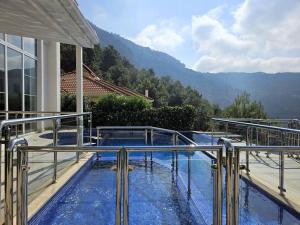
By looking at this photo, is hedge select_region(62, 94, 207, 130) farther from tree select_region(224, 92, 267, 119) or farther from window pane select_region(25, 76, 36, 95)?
tree select_region(224, 92, 267, 119)

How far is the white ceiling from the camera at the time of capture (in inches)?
245

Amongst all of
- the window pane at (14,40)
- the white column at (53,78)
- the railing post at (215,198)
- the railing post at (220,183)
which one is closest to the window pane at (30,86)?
the window pane at (14,40)

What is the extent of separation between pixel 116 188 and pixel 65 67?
4694 cm

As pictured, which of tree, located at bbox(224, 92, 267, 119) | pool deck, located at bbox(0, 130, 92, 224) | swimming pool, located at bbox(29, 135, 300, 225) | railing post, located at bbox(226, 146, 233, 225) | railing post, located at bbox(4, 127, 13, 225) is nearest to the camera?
railing post, located at bbox(4, 127, 13, 225)

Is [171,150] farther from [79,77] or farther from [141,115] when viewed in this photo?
[141,115]

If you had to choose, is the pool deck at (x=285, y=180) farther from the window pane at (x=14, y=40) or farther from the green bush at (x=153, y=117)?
the green bush at (x=153, y=117)

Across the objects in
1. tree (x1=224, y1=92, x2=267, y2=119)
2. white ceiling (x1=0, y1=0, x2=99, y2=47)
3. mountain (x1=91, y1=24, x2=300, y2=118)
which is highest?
mountain (x1=91, y1=24, x2=300, y2=118)

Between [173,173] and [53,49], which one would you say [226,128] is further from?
[53,49]

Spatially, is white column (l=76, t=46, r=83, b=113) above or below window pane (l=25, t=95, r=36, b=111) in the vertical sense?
above

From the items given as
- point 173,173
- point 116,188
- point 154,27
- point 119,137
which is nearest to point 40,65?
Answer: point 119,137

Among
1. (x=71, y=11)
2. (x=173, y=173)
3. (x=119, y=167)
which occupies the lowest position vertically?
(x=173, y=173)

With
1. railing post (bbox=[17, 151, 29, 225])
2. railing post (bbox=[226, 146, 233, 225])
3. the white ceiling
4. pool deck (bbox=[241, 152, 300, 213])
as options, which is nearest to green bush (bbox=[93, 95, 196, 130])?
the white ceiling

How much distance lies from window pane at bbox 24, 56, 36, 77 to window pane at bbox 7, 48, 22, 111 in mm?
1028

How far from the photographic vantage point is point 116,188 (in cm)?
363
